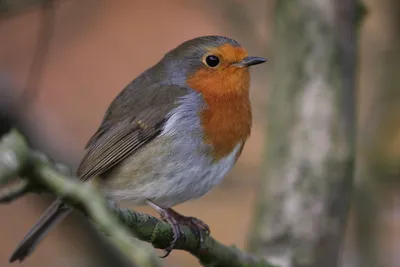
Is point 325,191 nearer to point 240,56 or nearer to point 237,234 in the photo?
point 240,56

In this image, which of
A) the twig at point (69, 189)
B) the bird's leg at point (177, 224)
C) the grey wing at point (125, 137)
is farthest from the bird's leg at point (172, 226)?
the twig at point (69, 189)

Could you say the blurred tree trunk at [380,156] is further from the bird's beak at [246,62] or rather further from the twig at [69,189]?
the twig at [69,189]

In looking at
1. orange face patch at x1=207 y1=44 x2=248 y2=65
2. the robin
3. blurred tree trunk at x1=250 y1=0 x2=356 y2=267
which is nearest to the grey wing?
the robin

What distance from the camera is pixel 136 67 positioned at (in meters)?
6.62

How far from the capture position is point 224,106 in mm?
3246

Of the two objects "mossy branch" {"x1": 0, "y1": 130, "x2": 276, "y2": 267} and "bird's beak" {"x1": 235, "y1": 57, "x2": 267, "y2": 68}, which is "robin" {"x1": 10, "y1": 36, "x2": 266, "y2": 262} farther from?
"mossy branch" {"x1": 0, "y1": 130, "x2": 276, "y2": 267}

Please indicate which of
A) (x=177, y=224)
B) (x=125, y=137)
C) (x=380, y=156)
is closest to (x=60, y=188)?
(x=177, y=224)

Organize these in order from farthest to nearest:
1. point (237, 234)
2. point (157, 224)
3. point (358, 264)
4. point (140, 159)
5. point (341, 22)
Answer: point (237, 234) < point (358, 264) < point (341, 22) < point (140, 159) < point (157, 224)

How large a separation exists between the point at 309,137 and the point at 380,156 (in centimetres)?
88

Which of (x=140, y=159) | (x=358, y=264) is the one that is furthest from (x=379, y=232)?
(x=140, y=159)

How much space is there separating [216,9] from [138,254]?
10.8 ft

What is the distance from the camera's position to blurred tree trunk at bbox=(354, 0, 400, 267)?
13.2 ft

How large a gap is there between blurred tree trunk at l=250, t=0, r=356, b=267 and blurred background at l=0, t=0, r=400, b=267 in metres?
0.25

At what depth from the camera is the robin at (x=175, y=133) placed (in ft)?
10.2
